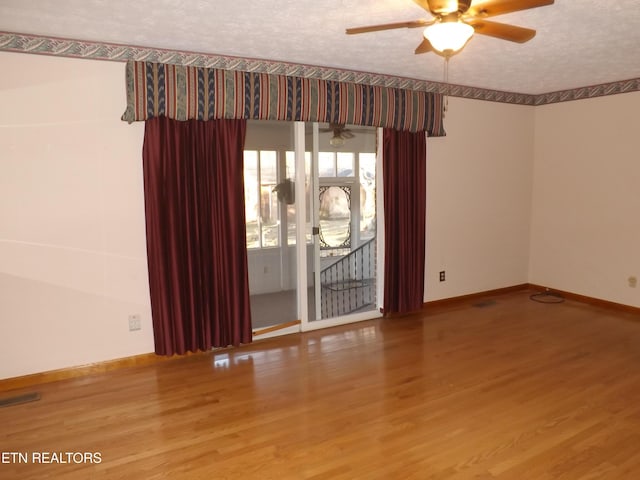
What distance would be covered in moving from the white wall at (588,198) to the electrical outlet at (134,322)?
16.5ft

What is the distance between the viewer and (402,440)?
2.89 m

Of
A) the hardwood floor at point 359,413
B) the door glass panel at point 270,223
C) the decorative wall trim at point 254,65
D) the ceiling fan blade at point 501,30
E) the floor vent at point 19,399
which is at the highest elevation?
the decorative wall trim at point 254,65

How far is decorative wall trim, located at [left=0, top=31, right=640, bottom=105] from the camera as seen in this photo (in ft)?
11.4

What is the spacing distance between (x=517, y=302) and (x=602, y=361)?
6.12 feet

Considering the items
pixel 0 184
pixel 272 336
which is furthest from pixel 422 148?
pixel 0 184

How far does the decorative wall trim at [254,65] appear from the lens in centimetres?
348

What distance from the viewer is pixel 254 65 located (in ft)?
13.7

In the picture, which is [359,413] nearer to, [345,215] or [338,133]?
[345,215]

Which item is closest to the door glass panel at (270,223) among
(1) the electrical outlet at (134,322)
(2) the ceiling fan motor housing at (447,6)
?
(1) the electrical outlet at (134,322)

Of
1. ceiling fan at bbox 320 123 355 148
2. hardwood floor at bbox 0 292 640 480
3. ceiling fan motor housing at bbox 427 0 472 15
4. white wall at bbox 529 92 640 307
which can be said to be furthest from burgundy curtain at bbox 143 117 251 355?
white wall at bbox 529 92 640 307

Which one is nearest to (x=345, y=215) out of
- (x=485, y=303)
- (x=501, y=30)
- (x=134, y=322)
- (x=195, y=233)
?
(x=195, y=233)

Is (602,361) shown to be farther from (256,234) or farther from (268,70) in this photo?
(268,70)

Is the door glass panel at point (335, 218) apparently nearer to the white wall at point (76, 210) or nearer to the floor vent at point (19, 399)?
the white wall at point (76, 210)

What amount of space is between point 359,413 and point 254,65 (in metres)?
2.92
